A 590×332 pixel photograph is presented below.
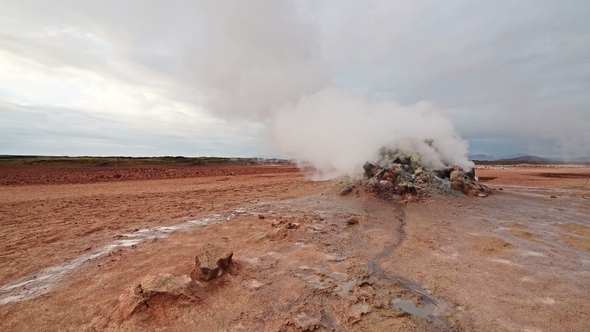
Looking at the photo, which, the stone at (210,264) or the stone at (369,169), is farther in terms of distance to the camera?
the stone at (369,169)

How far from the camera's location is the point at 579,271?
4758mm

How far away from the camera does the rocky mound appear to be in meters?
11.5

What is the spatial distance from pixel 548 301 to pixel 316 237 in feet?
13.3

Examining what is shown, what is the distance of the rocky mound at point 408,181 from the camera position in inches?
452

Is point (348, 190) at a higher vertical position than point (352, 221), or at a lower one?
higher

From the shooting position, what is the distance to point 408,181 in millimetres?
11922

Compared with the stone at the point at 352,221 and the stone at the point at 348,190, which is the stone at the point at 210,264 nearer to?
the stone at the point at 352,221

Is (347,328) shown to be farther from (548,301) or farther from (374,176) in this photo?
(374,176)

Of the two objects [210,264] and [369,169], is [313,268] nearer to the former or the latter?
[210,264]

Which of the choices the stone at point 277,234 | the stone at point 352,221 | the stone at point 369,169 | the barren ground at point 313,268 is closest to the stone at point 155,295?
the barren ground at point 313,268

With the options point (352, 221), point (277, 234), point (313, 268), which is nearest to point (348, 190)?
point (352, 221)

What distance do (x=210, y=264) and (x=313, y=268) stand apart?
1741 mm

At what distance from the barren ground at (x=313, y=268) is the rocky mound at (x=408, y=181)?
1.89 meters

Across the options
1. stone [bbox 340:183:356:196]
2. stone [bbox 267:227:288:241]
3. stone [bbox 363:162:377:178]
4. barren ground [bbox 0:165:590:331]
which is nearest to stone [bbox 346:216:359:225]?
barren ground [bbox 0:165:590:331]
